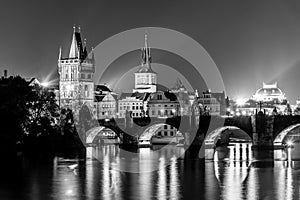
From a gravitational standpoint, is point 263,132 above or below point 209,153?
above

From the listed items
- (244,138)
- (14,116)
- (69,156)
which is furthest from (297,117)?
(244,138)

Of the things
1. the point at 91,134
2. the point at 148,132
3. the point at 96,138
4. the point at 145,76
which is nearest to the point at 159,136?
the point at 96,138

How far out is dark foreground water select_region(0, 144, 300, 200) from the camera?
159 ft

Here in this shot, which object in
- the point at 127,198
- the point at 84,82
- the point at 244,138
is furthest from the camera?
the point at 84,82

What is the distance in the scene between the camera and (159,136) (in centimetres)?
12812

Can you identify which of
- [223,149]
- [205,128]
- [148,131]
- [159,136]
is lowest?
[223,149]

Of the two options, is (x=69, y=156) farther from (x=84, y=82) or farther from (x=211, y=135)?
(x=84, y=82)

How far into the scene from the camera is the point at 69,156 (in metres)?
75.6

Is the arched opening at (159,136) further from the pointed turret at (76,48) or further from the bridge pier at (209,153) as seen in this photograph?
the pointed turret at (76,48)

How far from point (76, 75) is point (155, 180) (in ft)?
321

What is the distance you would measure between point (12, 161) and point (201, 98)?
10066 cm

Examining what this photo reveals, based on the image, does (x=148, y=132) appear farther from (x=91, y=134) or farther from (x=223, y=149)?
(x=223, y=149)

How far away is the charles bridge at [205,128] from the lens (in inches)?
3408

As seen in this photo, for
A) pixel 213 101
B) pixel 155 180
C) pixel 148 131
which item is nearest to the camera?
pixel 155 180
